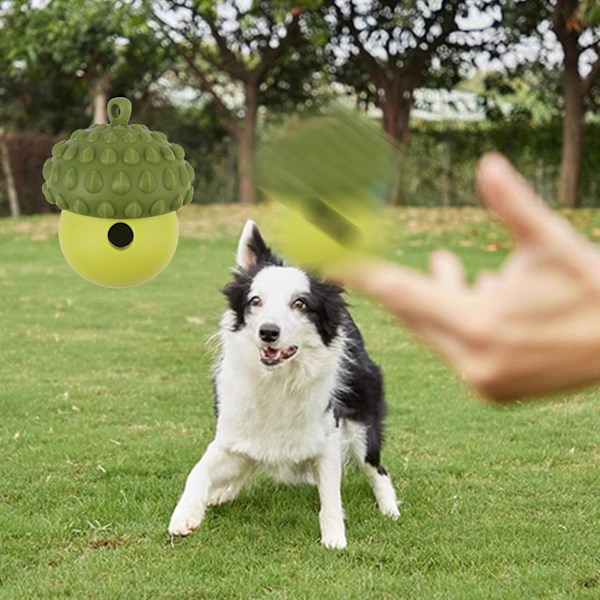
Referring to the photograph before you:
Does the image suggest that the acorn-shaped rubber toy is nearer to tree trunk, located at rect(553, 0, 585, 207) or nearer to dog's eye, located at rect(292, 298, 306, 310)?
dog's eye, located at rect(292, 298, 306, 310)

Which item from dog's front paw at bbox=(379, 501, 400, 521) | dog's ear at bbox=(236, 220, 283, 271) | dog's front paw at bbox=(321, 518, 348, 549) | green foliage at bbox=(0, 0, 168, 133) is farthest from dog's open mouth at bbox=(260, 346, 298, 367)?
green foliage at bbox=(0, 0, 168, 133)

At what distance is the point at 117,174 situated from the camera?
3484mm

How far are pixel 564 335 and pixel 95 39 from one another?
21.4m

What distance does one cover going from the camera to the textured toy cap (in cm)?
345

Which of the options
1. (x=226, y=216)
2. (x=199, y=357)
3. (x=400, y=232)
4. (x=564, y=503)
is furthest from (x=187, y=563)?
(x=226, y=216)

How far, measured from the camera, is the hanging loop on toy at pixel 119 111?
11.9 feet

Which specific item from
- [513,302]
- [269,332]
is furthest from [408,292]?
[269,332]

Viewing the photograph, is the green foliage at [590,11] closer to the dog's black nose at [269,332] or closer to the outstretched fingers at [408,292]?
the dog's black nose at [269,332]

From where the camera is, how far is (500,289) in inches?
27.6

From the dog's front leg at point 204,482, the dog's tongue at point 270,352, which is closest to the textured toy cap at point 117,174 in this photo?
the dog's tongue at point 270,352

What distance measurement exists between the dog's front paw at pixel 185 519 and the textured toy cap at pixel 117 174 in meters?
1.27

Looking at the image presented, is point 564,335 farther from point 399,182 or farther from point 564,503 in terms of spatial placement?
point 564,503

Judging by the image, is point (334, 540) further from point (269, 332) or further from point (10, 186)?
point (10, 186)

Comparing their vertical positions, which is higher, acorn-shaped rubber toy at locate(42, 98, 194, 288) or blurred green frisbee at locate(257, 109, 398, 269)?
blurred green frisbee at locate(257, 109, 398, 269)
